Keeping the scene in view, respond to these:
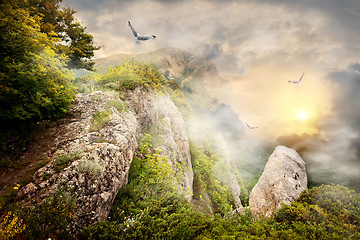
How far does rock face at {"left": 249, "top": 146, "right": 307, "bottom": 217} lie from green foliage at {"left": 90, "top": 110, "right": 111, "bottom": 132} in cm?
1241

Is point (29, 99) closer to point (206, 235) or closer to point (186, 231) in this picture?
point (186, 231)

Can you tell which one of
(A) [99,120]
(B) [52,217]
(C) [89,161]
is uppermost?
(A) [99,120]

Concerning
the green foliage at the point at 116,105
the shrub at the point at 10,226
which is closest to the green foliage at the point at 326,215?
the shrub at the point at 10,226

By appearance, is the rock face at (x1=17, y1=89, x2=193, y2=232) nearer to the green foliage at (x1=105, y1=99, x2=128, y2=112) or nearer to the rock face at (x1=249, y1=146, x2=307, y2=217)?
the green foliage at (x1=105, y1=99, x2=128, y2=112)

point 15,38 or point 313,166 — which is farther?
point 313,166

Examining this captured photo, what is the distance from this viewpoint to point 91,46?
14.7 m

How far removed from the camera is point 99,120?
619 centimetres

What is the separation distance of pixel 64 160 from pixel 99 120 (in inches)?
90.5

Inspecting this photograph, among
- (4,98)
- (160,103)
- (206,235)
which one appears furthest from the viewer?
(160,103)

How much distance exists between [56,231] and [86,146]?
2289mm

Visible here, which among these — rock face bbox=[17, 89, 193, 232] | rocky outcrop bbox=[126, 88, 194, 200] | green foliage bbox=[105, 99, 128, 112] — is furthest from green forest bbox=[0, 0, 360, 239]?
rocky outcrop bbox=[126, 88, 194, 200]

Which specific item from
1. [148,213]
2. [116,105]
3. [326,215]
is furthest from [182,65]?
[326,215]

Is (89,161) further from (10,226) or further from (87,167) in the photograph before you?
(10,226)

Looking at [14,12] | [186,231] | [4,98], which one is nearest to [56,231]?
[186,231]
